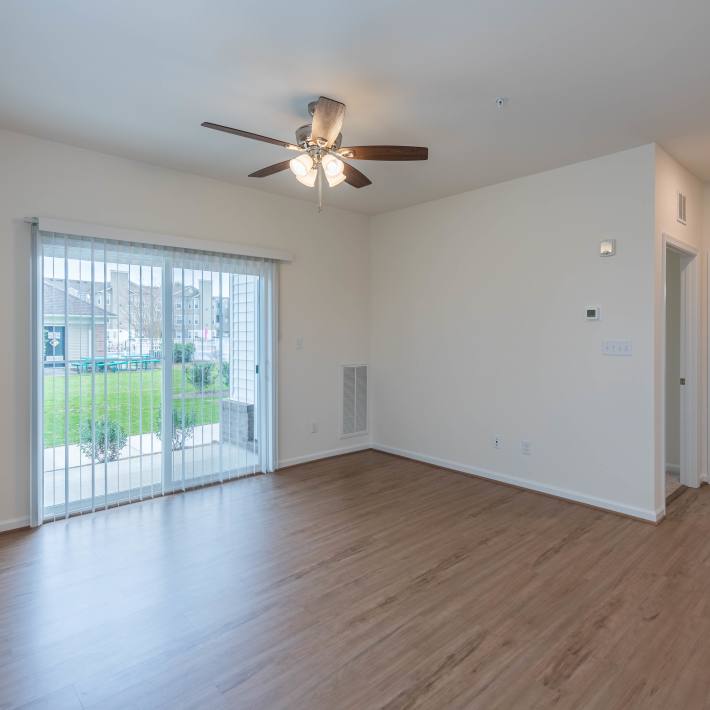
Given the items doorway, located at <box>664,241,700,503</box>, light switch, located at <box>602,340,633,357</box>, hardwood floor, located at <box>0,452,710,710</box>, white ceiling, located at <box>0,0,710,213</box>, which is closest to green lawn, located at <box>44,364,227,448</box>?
hardwood floor, located at <box>0,452,710,710</box>

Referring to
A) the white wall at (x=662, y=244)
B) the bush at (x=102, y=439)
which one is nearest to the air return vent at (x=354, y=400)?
the bush at (x=102, y=439)

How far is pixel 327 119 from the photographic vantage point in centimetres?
271

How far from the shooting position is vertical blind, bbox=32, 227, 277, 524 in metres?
3.45

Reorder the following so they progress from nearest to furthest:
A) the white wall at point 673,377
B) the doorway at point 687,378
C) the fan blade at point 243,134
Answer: the fan blade at point 243,134, the doorway at point 687,378, the white wall at point 673,377

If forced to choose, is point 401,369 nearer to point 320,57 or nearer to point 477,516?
point 477,516

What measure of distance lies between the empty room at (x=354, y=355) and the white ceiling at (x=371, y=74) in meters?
0.02

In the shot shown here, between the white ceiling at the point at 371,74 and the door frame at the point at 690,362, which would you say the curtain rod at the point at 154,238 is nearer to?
the white ceiling at the point at 371,74

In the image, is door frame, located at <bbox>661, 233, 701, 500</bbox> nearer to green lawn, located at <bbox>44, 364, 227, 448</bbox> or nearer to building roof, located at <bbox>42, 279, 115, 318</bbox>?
green lawn, located at <bbox>44, 364, 227, 448</bbox>

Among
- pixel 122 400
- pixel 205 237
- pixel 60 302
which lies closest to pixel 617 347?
pixel 205 237

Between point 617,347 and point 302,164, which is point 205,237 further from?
point 617,347

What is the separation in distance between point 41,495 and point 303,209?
3379mm

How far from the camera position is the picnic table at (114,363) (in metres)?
3.54

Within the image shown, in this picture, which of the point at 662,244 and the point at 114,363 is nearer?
the point at 662,244

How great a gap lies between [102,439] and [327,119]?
281cm
